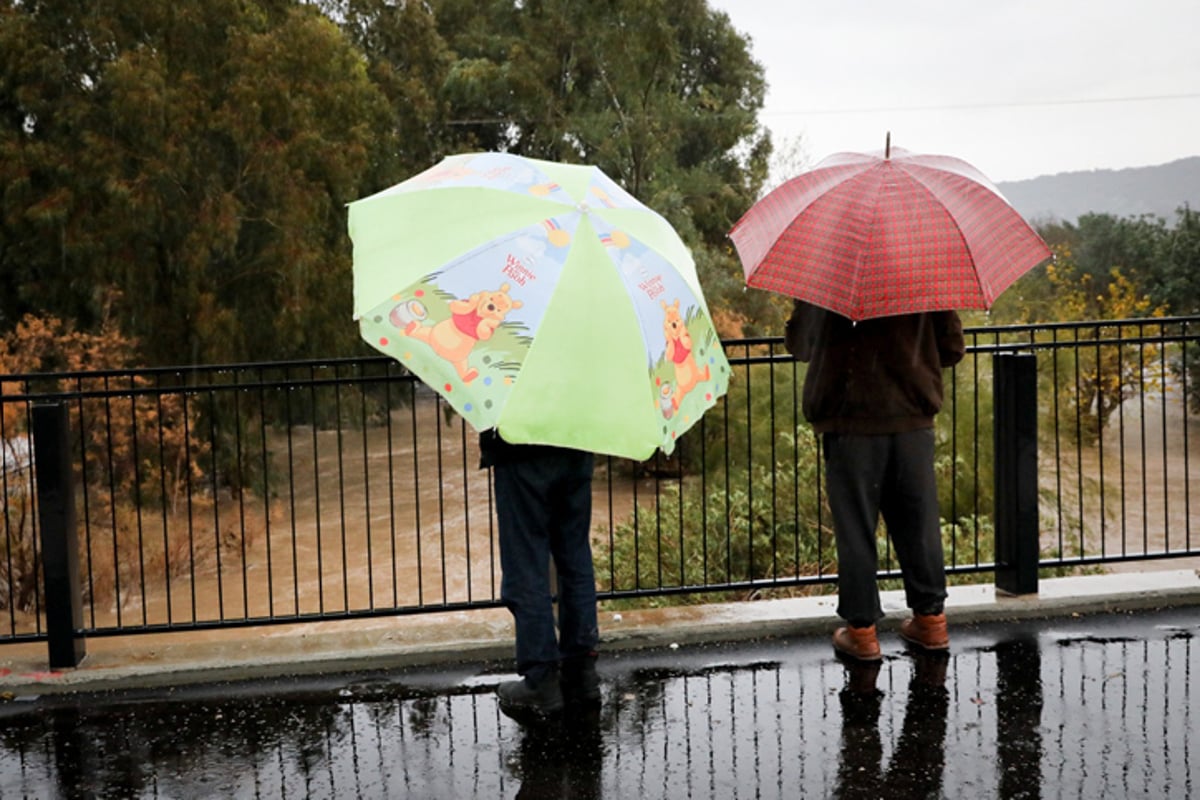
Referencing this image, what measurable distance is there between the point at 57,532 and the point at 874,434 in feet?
11.8

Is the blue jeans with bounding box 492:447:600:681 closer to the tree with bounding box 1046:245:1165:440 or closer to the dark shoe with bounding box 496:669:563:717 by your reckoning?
the dark shoe with bounding box 496:669:563:717

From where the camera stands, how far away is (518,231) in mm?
4398

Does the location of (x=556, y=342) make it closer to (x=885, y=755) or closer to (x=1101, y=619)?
(x=885, y=755)

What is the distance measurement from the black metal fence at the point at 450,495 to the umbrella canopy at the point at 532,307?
84 centimetres

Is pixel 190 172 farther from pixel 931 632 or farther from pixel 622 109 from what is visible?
pixel 931 632

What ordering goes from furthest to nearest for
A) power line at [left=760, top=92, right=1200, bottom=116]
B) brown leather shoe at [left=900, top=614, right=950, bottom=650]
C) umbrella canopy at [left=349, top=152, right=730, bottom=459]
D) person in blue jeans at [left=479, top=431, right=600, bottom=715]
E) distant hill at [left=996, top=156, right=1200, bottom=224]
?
power line at [left=760, top=92, right=1200, bottom=116]
distant hill at [left=996, top=156, right=1200, bottom=224]
brown leather shoe at [left=900, top=614, right=950, bottom=650]
person in blue jeans at [left=479, top=431, right=600, bottom=715]
umbrella canopy at [left=349, top=152, right=730, bottom=459]

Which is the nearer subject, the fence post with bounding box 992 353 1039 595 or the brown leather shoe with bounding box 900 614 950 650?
the brown leather shoe with bounding box 900 614 950 650

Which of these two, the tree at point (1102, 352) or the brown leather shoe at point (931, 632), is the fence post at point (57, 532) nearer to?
the brown leather shoe at point (931, 632)

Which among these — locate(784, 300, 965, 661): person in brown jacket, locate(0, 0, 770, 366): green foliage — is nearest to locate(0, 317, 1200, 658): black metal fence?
locate(784, 300, 965, 661): person in brown jacket

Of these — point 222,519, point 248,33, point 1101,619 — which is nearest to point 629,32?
point 248,33

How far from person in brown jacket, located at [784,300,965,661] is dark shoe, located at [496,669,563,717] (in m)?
1.37

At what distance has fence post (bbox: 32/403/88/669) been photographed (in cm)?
562

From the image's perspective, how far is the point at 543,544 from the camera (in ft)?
16.0

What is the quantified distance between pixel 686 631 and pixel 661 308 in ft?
6.72
